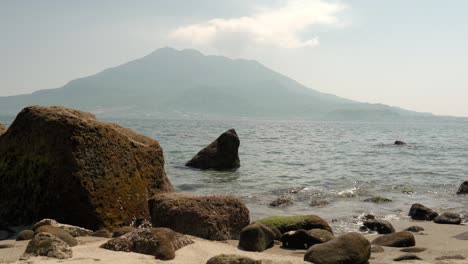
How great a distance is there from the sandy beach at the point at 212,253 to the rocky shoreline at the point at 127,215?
0.07 ft

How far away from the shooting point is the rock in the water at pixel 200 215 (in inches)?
335

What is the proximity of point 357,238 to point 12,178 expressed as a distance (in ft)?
24.6

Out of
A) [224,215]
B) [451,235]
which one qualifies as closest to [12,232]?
[224,215]

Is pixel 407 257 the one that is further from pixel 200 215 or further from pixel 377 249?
pixel 200 215

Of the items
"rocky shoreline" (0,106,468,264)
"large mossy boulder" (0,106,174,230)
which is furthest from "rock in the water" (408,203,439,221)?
"large mossy boulder" (0,106,174,230)

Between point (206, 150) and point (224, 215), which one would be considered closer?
point (224, 215)

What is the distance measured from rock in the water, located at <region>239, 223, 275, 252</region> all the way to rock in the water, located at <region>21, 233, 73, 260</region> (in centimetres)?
310

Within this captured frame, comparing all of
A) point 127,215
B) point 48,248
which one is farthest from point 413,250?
point 48,248

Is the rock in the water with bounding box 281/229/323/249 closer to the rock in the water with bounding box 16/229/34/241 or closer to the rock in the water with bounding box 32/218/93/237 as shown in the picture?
the rock in the water with bounding box 32/218/93/237

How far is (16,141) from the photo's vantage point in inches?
388

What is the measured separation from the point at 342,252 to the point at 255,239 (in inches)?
66.5

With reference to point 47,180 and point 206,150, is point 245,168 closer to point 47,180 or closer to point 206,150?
point 206,150

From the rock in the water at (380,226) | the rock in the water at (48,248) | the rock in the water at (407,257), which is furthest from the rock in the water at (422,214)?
the rock in the water at (48,248)

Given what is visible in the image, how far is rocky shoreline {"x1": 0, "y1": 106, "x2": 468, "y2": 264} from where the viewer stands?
7109 millimetres
